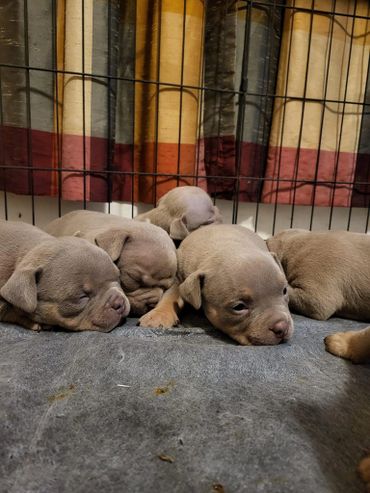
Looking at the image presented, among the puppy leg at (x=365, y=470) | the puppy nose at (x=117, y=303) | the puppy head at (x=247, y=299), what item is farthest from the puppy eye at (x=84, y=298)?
the puppy leg at (x=365, y=470)

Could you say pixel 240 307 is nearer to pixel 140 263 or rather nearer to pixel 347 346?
pixel 347 346

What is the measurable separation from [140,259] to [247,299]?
23.9 inches

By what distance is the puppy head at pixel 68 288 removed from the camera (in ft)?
5.50

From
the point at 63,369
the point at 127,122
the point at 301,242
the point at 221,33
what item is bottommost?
the point at 63,369

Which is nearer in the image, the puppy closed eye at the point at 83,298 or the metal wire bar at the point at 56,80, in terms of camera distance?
the puppy closed eye at the point at 83,298

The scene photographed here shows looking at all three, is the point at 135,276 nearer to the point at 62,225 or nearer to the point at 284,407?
the point at 62,225

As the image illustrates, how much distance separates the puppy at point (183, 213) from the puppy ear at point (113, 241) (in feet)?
2.13

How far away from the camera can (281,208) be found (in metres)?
3.66

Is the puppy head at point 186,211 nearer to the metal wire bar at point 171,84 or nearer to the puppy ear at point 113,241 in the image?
the puppy ear at point 113,241

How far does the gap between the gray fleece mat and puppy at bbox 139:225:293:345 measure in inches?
4.4

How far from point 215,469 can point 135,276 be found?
3.92ft

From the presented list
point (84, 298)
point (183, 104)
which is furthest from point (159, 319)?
point (183, 104)

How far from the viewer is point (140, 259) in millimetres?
2055

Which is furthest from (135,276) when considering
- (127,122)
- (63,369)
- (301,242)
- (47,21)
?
(47,21)
